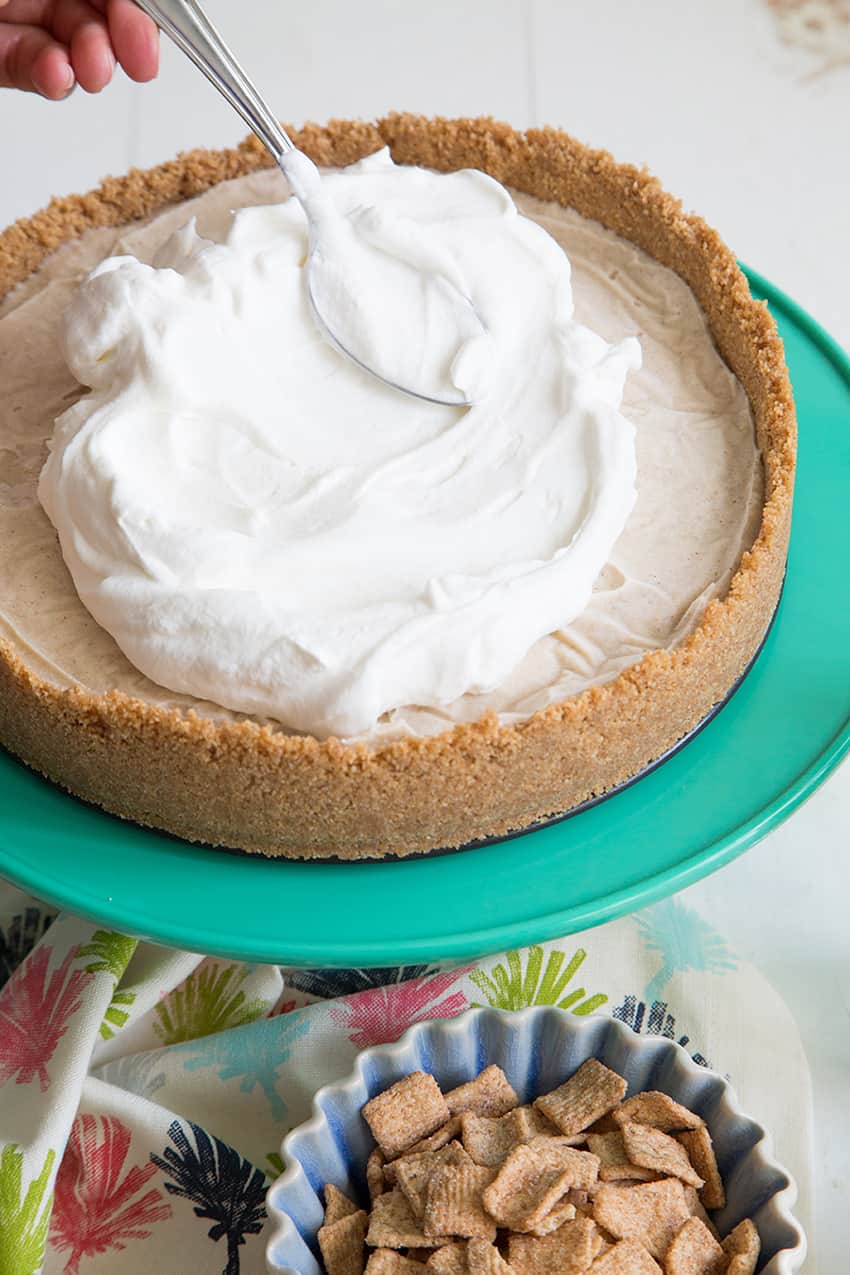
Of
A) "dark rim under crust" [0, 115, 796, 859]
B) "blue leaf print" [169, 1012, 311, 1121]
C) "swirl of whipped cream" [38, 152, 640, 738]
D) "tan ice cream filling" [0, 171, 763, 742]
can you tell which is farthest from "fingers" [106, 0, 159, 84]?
"blue leaf print" [169, 1012, 311, 1121]

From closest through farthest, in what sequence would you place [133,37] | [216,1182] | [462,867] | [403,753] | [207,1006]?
[403,753] → [462,867] → [216,1182] → [207,1006] → [133,37]

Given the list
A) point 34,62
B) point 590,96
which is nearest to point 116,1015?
point 34,62

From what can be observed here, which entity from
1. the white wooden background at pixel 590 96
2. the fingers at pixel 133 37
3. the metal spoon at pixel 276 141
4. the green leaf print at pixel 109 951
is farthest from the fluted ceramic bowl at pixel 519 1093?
the white wooden background at pixel 590 96

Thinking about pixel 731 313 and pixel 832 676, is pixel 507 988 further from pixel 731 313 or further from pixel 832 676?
pixel 731 313

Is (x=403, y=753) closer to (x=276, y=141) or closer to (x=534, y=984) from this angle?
(x=534, y=984)

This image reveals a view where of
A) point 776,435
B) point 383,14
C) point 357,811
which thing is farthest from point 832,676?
point 383,14

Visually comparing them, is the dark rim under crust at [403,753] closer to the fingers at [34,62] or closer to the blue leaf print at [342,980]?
the blue leaf print at [342,980]
